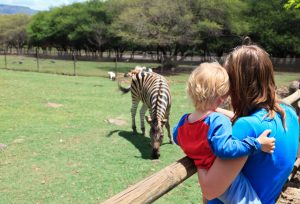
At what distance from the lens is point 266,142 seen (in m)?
1.75

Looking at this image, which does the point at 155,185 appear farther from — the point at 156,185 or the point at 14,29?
the point at 14,29

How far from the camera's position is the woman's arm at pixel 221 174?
1.75m

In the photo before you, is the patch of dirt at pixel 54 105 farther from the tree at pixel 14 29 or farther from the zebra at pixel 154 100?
the tree at pixel 14 29

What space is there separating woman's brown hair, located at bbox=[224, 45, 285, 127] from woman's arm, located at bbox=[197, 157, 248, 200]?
0.29 metres

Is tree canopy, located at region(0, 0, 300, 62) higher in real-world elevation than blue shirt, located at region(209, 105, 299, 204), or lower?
higher

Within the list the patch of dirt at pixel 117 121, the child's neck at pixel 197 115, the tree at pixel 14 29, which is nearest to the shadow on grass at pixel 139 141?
the patch of dirt at pixel 117 121

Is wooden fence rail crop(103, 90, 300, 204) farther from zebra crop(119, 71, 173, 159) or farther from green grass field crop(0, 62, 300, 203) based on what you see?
zebra crop(119, 71, 173, 159)

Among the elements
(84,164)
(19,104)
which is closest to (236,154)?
(84,164)

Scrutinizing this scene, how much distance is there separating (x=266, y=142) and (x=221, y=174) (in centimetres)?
26

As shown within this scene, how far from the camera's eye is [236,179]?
1.86 metres

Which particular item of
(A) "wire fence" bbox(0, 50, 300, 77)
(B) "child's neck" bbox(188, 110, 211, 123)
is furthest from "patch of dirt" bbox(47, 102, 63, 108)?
(B) "child's neck" bbox(188, 110, 211, 123)

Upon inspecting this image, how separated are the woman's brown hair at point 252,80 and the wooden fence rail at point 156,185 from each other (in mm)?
443

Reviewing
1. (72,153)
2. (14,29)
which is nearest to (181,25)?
(72,153)

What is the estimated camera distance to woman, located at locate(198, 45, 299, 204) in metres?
1.84
